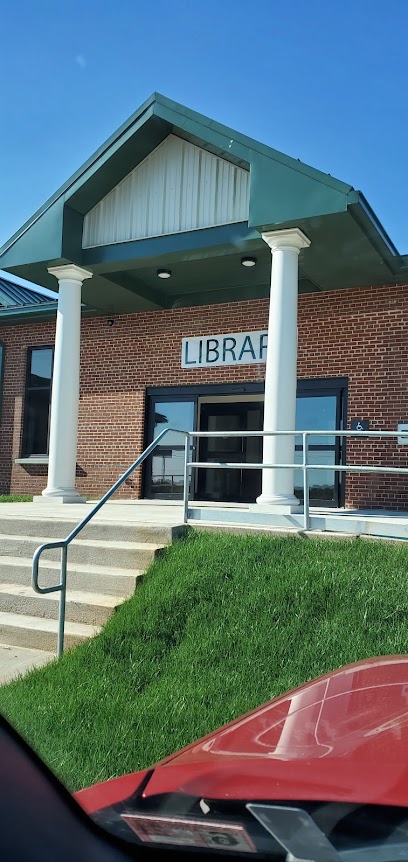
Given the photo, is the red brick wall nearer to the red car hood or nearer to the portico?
the portico

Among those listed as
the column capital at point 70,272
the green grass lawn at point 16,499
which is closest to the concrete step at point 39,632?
the column capital at point 70,272

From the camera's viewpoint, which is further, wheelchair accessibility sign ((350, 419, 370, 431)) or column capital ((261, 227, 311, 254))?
wheelchair accessibility sign ((350, 419, 370, 431))

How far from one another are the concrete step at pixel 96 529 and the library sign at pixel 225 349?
507 cm

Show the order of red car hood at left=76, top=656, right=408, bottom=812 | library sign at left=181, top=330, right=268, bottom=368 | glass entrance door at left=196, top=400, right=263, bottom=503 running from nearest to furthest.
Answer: red car hood at left=76, top=656, right=408, bottom=812 < library sign at left=181, top=330, right=268, bottom=368 < glass entrance door at left=196, top=400, right=263, bottom=503

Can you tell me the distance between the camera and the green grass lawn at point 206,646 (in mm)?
3695

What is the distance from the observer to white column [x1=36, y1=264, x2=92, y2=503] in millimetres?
10281

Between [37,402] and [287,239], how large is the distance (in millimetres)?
7309

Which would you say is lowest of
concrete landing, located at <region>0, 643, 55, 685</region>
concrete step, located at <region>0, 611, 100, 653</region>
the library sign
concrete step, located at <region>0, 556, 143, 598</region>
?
concrete landing, located at <region>0, 643, 55, 685</region>

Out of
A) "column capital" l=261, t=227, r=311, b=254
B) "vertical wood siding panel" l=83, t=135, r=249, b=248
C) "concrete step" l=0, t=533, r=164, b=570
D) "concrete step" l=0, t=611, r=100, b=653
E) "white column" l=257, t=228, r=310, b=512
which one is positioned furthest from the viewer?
"vertical wood siding panel" l=83, t=135, r=249, b=248

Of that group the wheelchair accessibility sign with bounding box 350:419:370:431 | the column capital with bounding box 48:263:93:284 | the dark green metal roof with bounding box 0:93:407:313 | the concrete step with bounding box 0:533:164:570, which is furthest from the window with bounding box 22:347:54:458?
the concrete step with bounding box 0:533:164:570

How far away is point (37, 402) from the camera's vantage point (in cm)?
1384

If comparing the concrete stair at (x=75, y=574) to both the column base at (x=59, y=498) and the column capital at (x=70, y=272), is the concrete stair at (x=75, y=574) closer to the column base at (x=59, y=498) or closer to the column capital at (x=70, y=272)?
the column base at (x=59, y=498)

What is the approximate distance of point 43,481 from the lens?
1328cm

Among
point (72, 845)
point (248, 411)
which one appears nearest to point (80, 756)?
point (72, 845)
